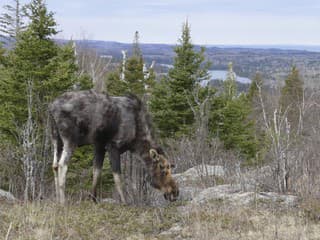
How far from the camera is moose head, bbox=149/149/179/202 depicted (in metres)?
8.48

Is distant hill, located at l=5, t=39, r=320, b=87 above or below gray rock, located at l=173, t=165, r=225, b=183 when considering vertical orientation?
above

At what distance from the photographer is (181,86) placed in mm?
22281

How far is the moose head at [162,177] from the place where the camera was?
8.48m

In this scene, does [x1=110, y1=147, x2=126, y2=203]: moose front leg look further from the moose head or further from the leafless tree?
the leafless tree

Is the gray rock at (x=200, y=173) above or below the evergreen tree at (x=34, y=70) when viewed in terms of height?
below

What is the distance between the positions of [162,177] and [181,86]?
46.0ft

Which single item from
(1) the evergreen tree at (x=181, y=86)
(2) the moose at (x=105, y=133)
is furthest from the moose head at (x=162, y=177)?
(1) the evergreen tree at (x=181, y=86)

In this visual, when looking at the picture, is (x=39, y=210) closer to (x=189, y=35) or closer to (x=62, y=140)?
(x=62, y=140)

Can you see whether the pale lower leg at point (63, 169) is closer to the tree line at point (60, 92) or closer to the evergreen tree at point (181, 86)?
the tree line at point (60, 92)

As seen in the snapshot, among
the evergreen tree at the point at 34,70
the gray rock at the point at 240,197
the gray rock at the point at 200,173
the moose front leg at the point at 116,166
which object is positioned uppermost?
the evergreen tree at the point at 34,70

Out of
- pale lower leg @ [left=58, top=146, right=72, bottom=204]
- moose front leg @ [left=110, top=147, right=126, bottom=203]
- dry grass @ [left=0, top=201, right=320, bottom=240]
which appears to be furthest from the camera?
moose front leg @ [left=110, top=147, right=126, bottom=203]

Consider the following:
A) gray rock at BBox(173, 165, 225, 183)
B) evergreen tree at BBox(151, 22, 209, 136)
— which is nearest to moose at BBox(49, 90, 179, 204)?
gray rock at BBox(173, 165, 225, 183)

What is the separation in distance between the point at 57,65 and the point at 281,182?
9005 millimetres

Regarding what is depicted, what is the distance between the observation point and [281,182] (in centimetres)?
859
